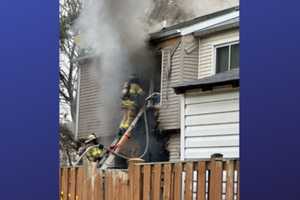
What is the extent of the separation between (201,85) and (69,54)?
1.82 m

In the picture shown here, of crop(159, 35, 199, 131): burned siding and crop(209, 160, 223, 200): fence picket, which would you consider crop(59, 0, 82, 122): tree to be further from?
crop(209, 160, 223, 200): fence picket

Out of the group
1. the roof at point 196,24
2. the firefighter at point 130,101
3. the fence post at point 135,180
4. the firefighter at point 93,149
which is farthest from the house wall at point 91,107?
the fence post at point 135,180

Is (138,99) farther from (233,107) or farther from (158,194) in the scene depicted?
(158,194)

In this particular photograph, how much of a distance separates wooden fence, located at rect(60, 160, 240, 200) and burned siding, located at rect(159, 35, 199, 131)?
1574 mm

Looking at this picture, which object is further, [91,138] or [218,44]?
[91,138]

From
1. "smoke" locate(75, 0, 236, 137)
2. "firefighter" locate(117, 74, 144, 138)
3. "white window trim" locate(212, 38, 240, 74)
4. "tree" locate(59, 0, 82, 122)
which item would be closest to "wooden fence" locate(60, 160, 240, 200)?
"firefighter" locate(117, 74, 144, 138)

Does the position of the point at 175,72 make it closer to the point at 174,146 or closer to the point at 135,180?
the point at 174,146

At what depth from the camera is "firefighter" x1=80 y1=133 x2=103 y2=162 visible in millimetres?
4965

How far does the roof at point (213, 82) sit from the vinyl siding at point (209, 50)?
37 cm

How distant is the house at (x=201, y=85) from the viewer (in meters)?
4.43

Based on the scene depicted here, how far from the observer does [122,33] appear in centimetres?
549

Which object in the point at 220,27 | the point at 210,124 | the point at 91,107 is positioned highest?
the point at 220,27

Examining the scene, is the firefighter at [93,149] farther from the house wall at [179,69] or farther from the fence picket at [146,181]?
the fence picket at [146,181]

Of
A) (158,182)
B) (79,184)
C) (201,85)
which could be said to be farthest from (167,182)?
(201,85)
